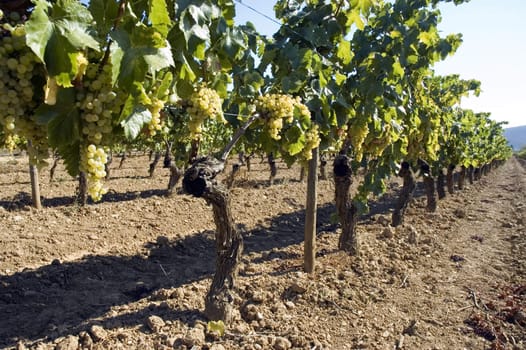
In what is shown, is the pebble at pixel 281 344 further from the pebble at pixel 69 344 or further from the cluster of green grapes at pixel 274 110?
the cluster of green grapes at pixel 274 110

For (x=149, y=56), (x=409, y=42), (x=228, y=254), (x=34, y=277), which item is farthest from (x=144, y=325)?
(x=409, y=42)

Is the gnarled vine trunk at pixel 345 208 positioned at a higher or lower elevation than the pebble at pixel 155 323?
higher

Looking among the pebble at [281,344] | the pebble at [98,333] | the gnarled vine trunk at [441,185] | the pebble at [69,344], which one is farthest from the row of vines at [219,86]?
the gnarled vine trunk at [441,185]

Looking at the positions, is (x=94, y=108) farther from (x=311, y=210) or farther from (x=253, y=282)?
(x=311, y=210)

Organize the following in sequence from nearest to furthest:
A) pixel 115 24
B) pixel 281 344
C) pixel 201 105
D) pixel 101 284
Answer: pixel 115 24 → pixel 201 105 → pixel 281 344 → pixel 101 284

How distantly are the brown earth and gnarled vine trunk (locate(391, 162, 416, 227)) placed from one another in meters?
0.31

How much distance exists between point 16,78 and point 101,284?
420cm

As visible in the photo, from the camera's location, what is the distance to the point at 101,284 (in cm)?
491

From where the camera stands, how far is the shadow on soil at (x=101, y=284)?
363 cm

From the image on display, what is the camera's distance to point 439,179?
1237cm

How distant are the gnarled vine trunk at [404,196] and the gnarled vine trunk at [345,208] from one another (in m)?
2.66

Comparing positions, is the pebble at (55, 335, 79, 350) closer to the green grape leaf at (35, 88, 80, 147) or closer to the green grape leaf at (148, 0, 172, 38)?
the green grape leaf at (35, 88, 80, 147)

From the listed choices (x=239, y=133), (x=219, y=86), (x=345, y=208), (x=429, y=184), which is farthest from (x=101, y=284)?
(x=429, y=184)

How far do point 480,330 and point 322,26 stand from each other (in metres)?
3.75
